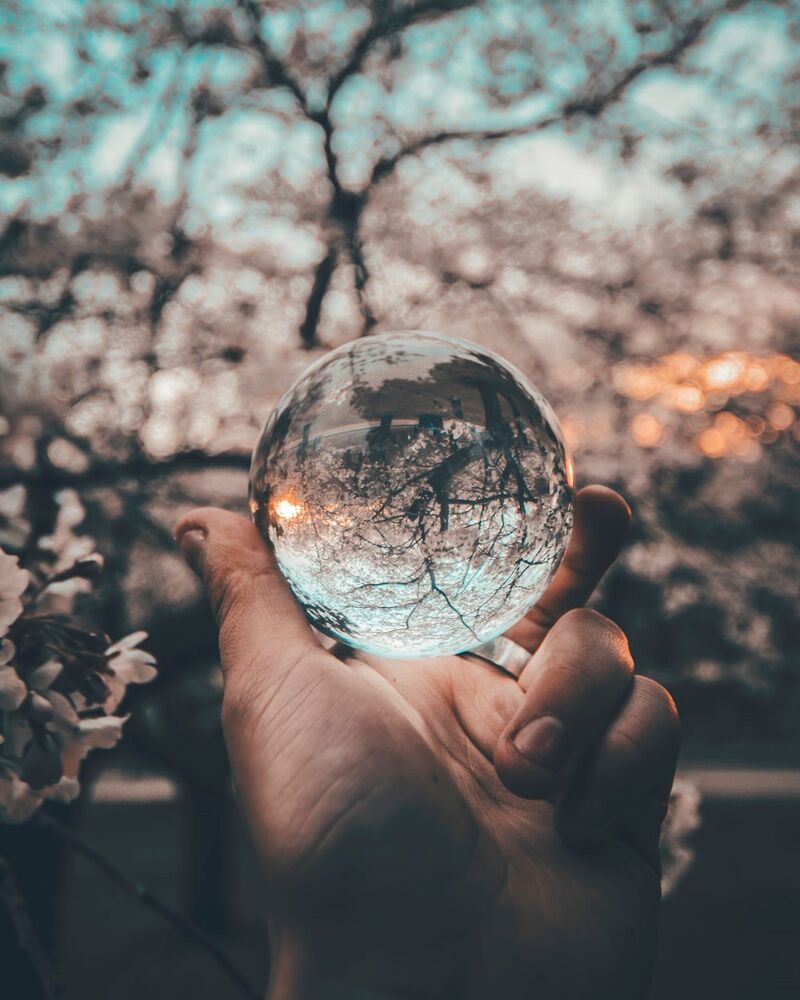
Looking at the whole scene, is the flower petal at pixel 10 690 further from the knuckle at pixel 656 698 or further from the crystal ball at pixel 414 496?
the knuckle at pixel 656 698

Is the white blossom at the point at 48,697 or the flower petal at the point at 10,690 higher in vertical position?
the flower petal at the point at 10,690

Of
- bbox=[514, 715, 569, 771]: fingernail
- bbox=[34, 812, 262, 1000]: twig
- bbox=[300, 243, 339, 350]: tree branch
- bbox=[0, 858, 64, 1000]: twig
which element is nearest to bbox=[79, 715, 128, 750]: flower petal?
bbox=[34, 812, 262, 1000]: twig

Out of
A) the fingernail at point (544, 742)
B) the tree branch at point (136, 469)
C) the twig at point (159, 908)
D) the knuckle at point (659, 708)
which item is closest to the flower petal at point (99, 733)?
the twig at point (159, 908)

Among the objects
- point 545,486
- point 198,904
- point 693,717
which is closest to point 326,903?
point 545,486

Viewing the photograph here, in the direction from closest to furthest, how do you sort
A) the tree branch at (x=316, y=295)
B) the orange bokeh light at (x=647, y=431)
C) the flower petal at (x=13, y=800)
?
the flower petal at (x=13, y=800) < the orange bokeh light at (x=647, y=431) < the tree branch at (x=316, y=295)

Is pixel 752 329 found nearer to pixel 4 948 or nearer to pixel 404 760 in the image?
pixel 404 760

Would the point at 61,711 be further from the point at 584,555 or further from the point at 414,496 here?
the point at 584,555

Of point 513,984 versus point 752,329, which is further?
point 752,329
